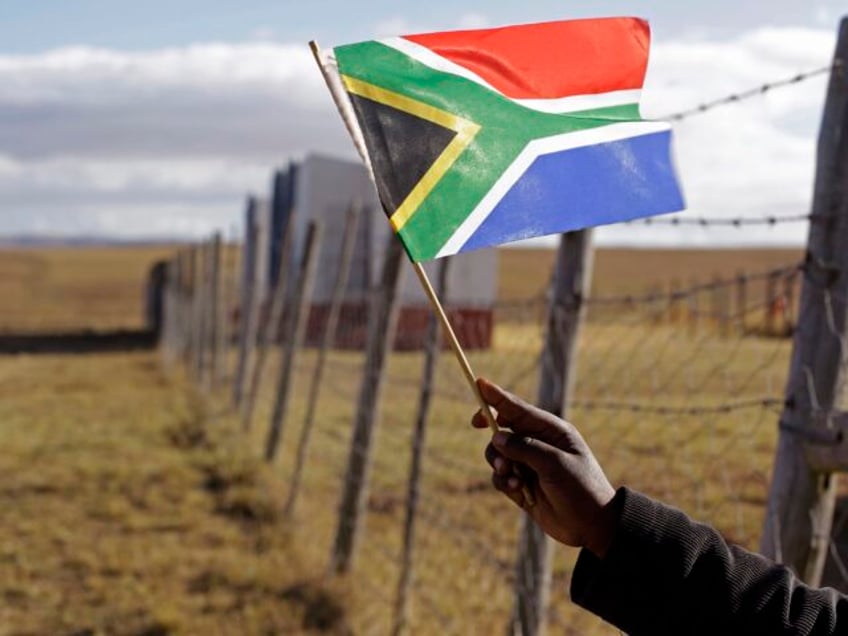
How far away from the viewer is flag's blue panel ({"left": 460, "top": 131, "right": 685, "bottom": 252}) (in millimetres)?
2441

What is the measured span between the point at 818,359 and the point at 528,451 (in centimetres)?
139

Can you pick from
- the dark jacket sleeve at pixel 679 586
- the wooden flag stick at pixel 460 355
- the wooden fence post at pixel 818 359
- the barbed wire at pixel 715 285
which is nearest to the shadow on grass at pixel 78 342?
the barbed wire at pixel 715 285

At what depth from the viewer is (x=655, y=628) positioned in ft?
6.59

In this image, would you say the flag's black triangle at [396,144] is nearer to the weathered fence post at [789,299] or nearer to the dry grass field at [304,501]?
the weathered fence post at [789,299]

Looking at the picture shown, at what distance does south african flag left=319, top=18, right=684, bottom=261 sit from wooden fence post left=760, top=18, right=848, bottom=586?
0.63 m

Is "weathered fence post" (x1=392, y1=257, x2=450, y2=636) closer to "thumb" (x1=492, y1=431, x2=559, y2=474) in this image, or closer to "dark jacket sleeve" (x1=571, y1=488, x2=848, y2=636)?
"thumb" (x1=492, y1=431, x2=559, y2=474)

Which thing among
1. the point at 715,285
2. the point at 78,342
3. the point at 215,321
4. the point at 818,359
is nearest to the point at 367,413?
the point at 715,285

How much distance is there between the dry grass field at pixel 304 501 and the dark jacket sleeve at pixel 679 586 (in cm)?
171

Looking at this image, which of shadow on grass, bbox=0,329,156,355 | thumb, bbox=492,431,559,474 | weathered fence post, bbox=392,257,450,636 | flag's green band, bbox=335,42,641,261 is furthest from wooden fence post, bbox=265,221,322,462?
shadow on grass, bbox=0,329,156,355

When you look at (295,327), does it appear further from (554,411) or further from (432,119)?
(432,119)

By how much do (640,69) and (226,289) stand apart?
46.0 feet

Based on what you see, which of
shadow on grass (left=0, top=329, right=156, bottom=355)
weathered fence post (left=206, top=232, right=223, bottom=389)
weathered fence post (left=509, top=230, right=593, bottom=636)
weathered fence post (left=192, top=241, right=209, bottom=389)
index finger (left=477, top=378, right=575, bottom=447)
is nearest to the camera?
index finger (left=477, top=378, right=575, bottom=447)

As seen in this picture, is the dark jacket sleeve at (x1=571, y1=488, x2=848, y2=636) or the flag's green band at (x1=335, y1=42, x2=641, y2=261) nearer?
the dark jacket sleeve at (x1=571, y1=488, x2=848, y2=636)

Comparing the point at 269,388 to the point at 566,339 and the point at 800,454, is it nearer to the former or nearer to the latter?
the point at 566,339
